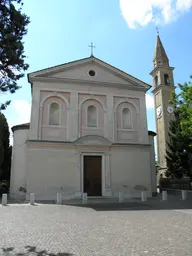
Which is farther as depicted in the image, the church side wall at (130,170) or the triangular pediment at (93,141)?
the church side wall at (130,170)

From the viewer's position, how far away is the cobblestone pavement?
5582 millimetres

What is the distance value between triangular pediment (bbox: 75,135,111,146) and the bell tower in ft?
68.8

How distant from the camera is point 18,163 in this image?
18234mm

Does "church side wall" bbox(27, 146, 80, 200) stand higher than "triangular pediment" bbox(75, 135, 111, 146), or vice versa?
"triangular pediment" bbox(75, 135, 111, 146)

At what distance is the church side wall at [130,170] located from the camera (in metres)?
18.5

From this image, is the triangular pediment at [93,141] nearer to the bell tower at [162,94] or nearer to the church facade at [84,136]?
the church facade at [84,136]

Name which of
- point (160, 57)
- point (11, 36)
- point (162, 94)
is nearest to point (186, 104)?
point (11, 36)

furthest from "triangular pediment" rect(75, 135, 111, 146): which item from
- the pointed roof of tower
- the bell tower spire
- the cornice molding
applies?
the pointed roof of tower

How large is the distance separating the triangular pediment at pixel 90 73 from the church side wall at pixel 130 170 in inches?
236

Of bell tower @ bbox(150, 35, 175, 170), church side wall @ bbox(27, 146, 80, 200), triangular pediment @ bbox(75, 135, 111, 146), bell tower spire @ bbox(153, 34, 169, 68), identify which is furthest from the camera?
bell tower spire @ bbox(153, 34, 169, 68)

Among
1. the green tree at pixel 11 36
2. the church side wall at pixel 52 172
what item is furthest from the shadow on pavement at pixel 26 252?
the church side wall at pixel 52 172

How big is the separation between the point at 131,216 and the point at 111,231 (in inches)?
118

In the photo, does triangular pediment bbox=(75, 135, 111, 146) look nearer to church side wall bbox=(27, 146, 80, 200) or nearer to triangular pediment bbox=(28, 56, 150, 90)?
church side wall bbox=(27, 146, 80, 200)

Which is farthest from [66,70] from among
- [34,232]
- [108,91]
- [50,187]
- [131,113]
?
[34,232]
